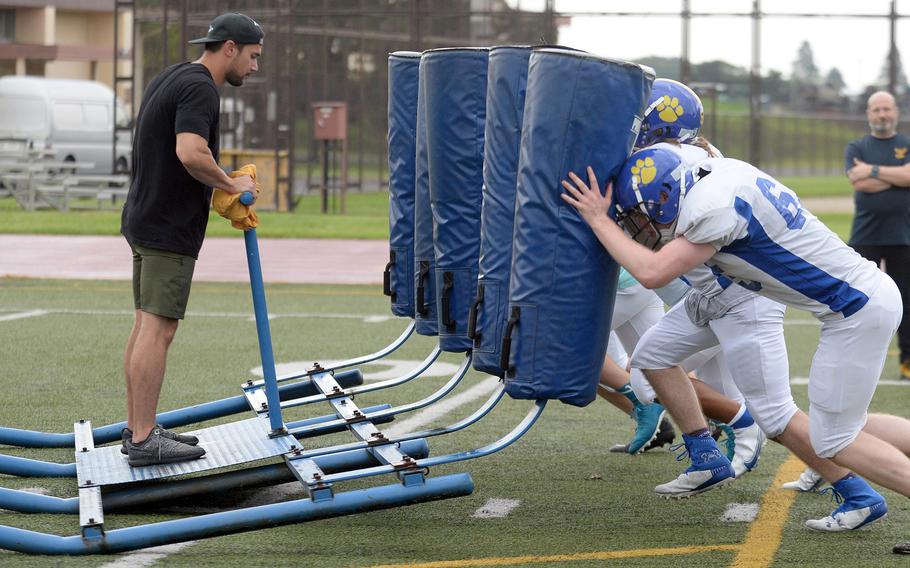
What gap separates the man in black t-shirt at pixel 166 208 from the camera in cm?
577

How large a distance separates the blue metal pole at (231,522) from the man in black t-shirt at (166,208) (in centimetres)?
105

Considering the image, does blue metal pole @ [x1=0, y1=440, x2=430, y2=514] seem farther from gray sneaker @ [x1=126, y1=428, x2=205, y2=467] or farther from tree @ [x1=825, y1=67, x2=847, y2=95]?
tree @ [x1=825, y1=67, x2=847, y2=95]

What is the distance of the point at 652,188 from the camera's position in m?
4.93

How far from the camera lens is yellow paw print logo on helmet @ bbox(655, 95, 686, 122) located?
5.78 metres

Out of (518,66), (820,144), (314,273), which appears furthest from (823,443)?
(820,144)

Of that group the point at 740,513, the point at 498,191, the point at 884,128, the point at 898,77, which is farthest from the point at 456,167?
the point at 898,77

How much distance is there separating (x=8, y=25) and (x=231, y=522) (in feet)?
195

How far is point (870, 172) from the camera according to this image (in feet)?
31.9

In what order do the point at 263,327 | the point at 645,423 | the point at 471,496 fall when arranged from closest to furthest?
the point at 263,327 → the point at 471,496 → the point at 645,423

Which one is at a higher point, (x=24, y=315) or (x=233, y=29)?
(x=233, y=29)

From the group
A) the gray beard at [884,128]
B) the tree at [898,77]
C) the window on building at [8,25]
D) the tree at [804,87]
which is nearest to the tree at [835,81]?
the tree at [804,87]


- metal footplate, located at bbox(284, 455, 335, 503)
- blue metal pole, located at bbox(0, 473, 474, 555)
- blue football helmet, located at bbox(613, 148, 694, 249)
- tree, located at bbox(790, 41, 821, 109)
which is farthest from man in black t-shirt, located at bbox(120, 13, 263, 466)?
tree, located at bbox(790, 41, 821, 109)

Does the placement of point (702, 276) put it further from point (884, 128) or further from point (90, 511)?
point (884, 128)

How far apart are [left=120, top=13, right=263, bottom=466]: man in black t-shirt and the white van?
2685cm
